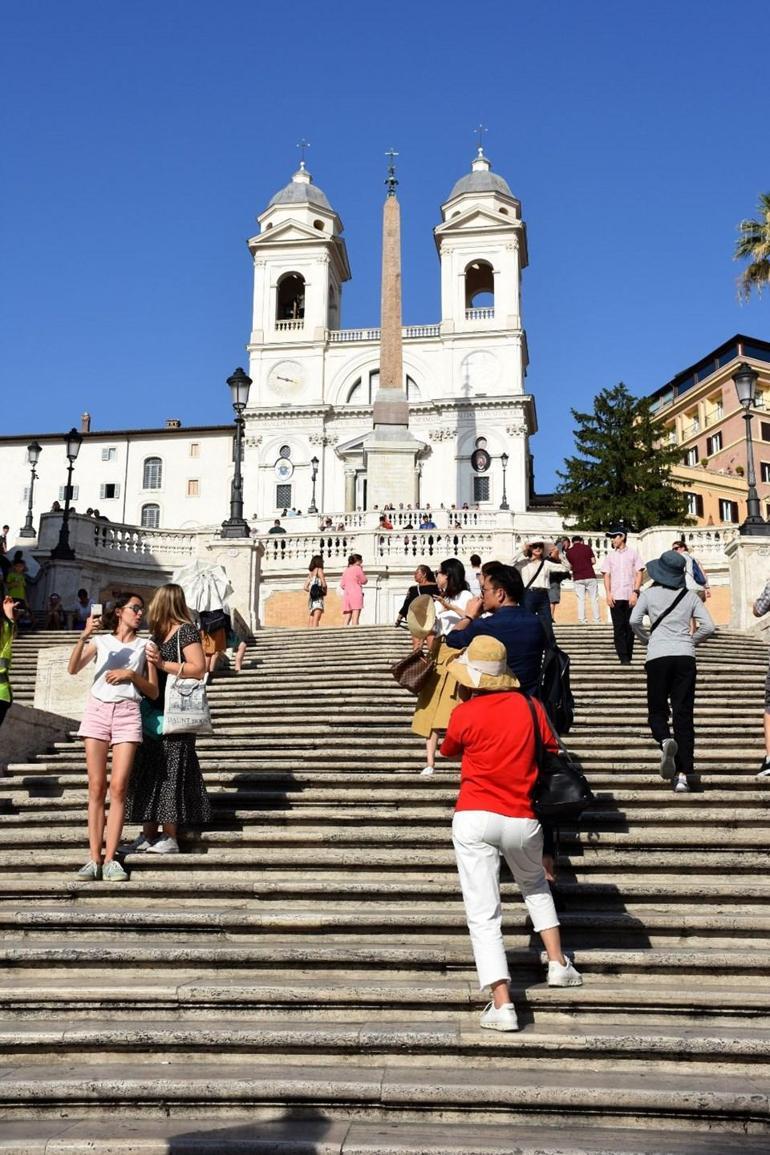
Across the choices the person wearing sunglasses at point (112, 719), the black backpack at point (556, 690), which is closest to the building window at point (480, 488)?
the person wearing sunglasses at point (112, 719)

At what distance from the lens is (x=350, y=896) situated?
263 inches

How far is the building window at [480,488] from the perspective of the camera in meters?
60.8

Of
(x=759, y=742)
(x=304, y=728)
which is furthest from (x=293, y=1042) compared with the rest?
(x=759, y=742)

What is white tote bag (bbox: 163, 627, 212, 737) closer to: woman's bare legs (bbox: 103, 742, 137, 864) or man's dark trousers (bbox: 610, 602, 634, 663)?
woman's bare legs (bbox: 103, 742, 137, 864)

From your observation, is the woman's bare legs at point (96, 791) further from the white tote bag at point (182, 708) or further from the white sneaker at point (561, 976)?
the white sneaker at point (561, 976)

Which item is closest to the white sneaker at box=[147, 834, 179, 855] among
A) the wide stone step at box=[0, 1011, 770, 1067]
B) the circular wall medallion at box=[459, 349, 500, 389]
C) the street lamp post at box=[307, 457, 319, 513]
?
the wide stone step at box=[0, 1011, 770, 1067]

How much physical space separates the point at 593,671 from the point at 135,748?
288 inches

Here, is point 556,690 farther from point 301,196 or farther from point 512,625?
point 301,196

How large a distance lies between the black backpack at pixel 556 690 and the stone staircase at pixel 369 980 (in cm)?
86

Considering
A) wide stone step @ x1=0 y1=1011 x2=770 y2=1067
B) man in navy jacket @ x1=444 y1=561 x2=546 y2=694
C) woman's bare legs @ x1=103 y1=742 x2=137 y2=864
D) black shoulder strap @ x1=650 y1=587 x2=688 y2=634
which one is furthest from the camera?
black shoulder strap @ x1=650 y1=587 x2=688 y2=634

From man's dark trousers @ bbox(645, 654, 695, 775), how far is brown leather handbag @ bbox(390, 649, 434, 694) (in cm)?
171

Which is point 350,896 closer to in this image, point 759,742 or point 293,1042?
point 293,1042

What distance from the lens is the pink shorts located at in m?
7.07

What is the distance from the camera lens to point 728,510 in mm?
64125
